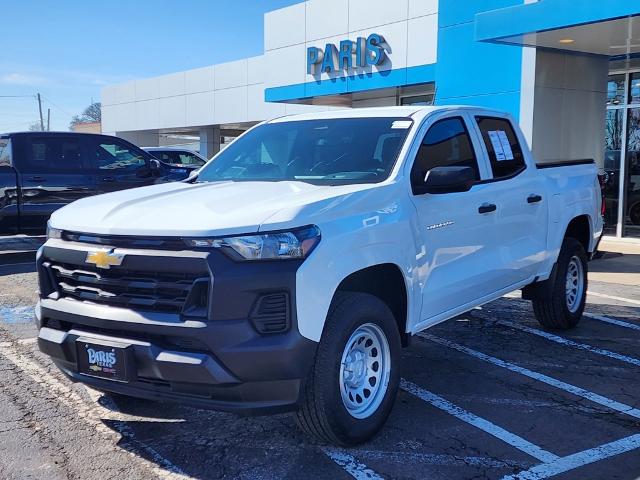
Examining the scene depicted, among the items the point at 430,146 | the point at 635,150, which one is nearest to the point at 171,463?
the point at 430,146

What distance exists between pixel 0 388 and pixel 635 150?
12.6 metres

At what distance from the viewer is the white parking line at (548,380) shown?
4816 millimetres

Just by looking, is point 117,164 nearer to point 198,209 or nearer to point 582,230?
point 582,230

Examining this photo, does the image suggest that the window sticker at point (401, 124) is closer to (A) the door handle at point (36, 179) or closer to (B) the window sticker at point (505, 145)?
(B) the window sticker at point (505, 145)

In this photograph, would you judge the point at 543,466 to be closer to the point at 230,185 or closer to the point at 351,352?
the point at 351,352

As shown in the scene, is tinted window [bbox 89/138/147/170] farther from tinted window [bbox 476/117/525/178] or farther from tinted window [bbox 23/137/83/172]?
tinted window [bbox 476/117/525/178]

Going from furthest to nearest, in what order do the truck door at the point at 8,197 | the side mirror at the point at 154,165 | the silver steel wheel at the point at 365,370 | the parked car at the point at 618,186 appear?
the parked car at the point at 618,186 → the side mirror at the point at 154,165 → the truck door at the point at 8,197 → the silver steel wheel at the point at 365,370

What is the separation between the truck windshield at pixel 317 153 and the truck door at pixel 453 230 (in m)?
0.25

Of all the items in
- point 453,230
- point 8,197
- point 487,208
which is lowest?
point 8,197

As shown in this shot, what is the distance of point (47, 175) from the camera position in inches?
430

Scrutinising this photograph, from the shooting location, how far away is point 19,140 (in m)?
10.8

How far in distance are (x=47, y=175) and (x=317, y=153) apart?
24.2ft

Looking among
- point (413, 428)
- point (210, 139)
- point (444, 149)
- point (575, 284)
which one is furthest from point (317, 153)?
point (210, 139)

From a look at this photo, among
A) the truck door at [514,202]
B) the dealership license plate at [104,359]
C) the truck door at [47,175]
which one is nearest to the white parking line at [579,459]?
the truck door at [514,202]
